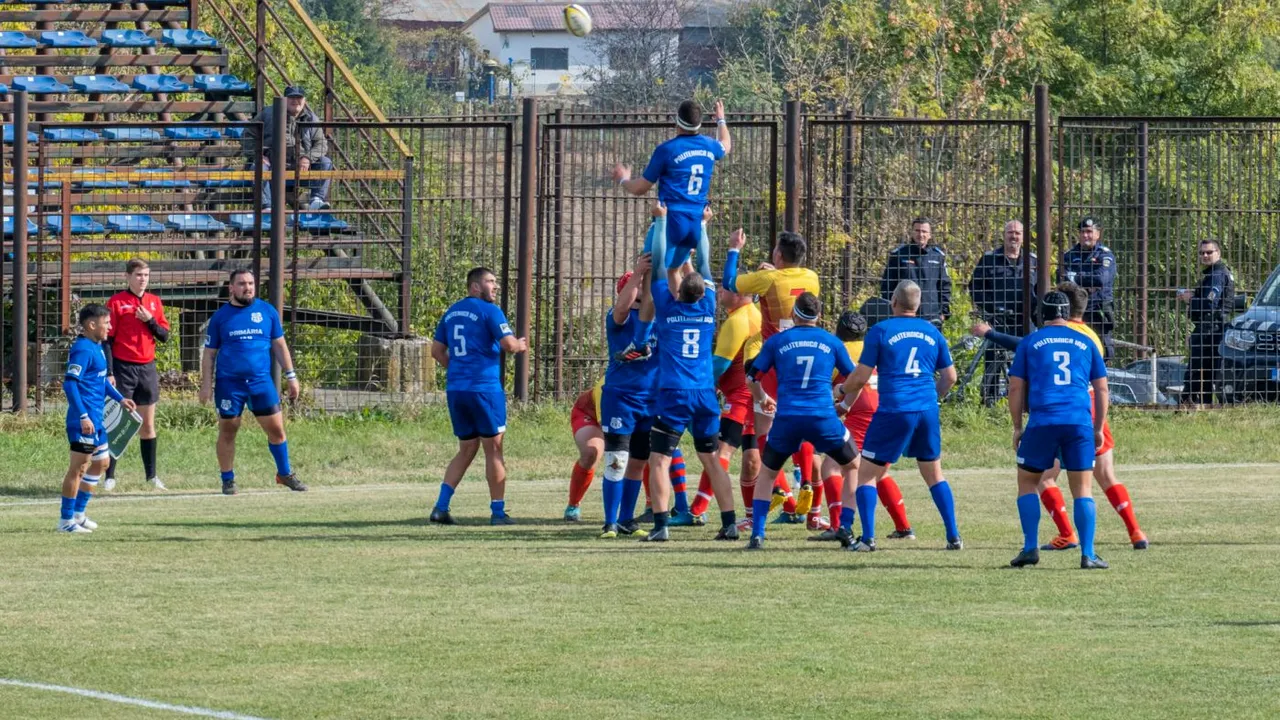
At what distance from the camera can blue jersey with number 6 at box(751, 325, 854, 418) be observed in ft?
43.3

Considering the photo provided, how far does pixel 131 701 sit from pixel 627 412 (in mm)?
6122

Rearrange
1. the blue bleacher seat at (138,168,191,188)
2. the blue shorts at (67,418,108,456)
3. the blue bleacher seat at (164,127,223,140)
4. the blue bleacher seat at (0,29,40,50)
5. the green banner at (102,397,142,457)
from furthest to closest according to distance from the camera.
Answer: the blue bleacher seat at (0,29,40,50)
the blue bleacher seat at (164,127,223,140)
the blue bleacher seat at (138,168,191,188)
the green banner at (102,397,142,457)
the blue shorts at (67,418,108,456)

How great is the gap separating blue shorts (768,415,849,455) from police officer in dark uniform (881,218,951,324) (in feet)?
24.2

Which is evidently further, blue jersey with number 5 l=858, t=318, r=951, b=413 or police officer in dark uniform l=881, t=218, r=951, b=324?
police officer in dark uniform l=881, t=218, r=951, b=324

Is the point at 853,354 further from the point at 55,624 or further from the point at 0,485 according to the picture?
the point at 0,485

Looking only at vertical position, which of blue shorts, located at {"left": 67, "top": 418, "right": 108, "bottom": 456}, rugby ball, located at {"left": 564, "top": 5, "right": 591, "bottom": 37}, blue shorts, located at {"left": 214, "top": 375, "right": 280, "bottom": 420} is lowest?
blue shorts, located at {"left": 67, "top": 418, "right": 108, "bottom": 456}

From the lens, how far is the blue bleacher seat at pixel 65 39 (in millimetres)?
28328

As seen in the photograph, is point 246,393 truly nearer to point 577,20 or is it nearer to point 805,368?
point 805,368

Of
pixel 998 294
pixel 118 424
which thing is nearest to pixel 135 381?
pixel 118 424

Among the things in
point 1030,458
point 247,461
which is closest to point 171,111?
point 247,461

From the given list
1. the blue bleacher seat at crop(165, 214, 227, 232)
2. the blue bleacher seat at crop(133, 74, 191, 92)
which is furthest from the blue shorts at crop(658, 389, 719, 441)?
the blue bleacher seat at crop(133, 74, 191, 92)

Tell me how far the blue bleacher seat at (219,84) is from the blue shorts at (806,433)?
16.8m

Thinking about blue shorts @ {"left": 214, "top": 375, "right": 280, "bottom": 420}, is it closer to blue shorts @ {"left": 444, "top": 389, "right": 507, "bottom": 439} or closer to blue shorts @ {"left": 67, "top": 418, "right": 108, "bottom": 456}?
blue shorts @ {"left": 444, "top": 389, "right": 507, "bottom": 439}

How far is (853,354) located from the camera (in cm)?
1469
